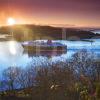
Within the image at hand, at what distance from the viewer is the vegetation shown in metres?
2.34

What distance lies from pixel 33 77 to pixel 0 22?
2.02 ft

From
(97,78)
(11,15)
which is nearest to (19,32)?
(11,15)

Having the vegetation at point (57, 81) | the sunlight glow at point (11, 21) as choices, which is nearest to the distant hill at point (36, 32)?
the sunlight glow at point (11, 21)

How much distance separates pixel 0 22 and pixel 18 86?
637 mm

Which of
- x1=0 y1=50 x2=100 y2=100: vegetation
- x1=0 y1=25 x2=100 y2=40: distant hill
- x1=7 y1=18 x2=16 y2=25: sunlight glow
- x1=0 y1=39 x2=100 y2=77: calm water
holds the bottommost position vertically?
x1=0 y1=50 x2=100 y2=100: vegetation

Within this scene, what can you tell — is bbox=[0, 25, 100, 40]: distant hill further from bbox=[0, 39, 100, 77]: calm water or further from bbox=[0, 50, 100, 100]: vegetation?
bbox=[0, 50, 100, 100]: vegetation

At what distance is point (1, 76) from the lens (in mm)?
2350

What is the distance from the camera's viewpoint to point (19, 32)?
2.40 m

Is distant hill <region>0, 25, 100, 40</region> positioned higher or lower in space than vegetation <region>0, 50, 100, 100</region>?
higher

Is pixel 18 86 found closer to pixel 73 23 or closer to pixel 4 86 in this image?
pixel 4 86

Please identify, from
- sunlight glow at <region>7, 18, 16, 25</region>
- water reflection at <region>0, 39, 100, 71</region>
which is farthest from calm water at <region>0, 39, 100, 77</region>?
sunlight glow at <region>7, 18, 16, 25</region>

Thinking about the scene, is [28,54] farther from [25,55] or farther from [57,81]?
[57,81]

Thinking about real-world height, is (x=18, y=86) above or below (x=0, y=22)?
below

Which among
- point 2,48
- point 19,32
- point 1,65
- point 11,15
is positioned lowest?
point 1,65
